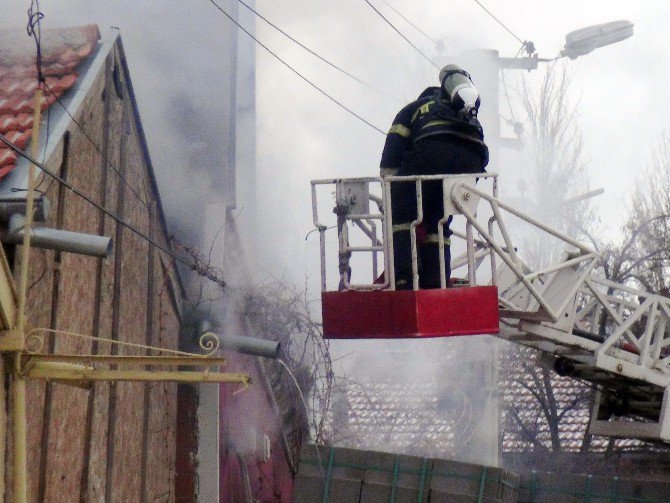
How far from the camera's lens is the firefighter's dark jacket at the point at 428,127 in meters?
7.22

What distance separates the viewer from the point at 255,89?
48.9ft

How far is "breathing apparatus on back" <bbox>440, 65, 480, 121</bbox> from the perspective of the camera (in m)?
7.07

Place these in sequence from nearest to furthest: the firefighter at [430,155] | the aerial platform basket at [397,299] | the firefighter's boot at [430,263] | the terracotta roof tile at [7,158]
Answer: the terracotta roof tile at [7,158] → the aerial platform basket at [397,299] → the firefighter at [430,155] → the firefighter's boot at [430,263]

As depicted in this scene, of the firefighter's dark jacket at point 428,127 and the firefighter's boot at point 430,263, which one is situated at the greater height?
the firefighter's dark jacket at point 428,127

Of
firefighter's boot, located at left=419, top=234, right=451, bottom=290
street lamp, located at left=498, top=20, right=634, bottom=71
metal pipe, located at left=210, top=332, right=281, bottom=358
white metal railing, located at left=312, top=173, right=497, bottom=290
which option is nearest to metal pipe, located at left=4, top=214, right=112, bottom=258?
white metal railing, located at left=312, top=173, right=497, bottom=290

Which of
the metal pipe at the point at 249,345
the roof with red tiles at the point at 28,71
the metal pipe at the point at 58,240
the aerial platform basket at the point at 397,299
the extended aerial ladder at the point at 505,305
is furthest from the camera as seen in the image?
the metal pipe at the point at 249,345

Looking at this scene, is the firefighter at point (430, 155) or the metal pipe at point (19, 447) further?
the firefighter at point (430, 155)

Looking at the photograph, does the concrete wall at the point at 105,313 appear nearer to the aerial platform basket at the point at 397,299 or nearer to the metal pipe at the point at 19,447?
the metal pipe at the point at 19,447

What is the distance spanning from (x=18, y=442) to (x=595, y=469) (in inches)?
421

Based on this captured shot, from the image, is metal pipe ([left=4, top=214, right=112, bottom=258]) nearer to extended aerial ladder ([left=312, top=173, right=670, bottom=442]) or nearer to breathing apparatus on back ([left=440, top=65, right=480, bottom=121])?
extended aerial ladder ([left=312, top=173, right=670, bottom=442])

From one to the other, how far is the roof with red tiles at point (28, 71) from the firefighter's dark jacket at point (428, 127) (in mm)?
2402

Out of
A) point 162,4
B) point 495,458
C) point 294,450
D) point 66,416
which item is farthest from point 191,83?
point 66,416

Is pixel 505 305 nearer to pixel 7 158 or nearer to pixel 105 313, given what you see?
pixel 105 313

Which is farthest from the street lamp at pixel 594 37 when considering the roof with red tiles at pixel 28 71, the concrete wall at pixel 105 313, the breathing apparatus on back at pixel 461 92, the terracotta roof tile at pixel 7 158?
the terracotta roof tile at pixel 7 158
